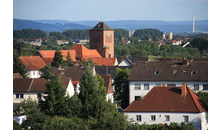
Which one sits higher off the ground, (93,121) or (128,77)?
(128,77)

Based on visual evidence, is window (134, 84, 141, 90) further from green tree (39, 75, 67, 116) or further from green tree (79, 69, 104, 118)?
green tree (39, 75, 67, 116)

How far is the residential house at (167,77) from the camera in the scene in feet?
112

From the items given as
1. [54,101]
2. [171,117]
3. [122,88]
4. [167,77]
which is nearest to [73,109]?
[54,101]

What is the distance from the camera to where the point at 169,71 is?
36.0 m

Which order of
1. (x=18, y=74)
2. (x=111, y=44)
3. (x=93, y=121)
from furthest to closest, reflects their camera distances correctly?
(x=111, y=44)
(x=18, y=74)
(x=93, y=121)

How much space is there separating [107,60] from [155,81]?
133 ft

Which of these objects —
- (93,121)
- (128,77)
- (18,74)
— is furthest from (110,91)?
(93,121)

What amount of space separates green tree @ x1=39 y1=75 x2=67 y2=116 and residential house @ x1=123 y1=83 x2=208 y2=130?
192 inches

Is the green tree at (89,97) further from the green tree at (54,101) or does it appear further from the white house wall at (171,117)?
the white house wall at (171,117)

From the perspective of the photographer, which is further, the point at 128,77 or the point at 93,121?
the point at 128,77

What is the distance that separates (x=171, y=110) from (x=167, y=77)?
9.15 meters
